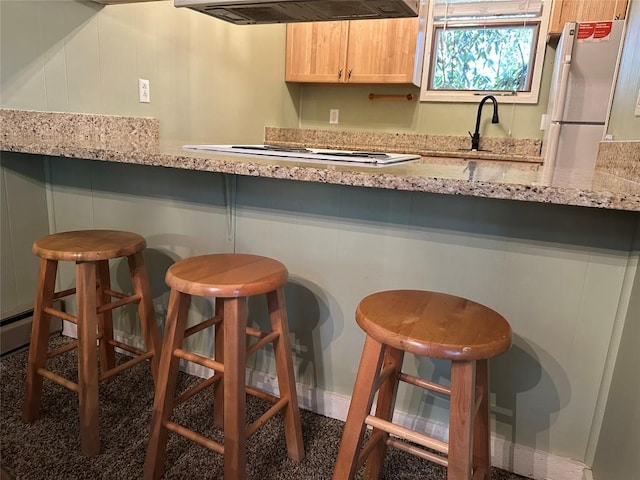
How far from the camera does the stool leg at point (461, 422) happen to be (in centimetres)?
89

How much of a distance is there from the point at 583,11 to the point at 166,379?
11.4 feet

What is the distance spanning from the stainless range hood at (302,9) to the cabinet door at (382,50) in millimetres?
1904

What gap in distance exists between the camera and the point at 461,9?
146 inches

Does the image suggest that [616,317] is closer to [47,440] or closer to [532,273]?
[532,273]

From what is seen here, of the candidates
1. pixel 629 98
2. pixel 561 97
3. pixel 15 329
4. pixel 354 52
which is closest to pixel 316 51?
pixel 354 52

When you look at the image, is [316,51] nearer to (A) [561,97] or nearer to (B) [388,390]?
(A) [561,97]

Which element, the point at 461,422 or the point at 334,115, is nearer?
the point at 461,422

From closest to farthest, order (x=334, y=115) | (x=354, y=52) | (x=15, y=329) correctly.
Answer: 1. (x=15, y=329)
2. (x=354, y=52)
3. (x=334, y=115)

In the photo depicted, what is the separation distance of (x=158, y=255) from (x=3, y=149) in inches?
27.4

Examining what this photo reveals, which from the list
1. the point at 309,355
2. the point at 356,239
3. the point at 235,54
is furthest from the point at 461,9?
the point at 309,355

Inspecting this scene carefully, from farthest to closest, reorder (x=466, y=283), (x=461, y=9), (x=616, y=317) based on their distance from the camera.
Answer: (x=461, y=9), (x=466, y=283), (x=616, y=317)

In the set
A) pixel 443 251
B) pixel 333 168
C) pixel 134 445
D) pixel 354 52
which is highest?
pixel 354 52

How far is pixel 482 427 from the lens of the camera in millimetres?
1107

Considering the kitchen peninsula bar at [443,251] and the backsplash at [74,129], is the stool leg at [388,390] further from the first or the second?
the backsplash at [74,129]
